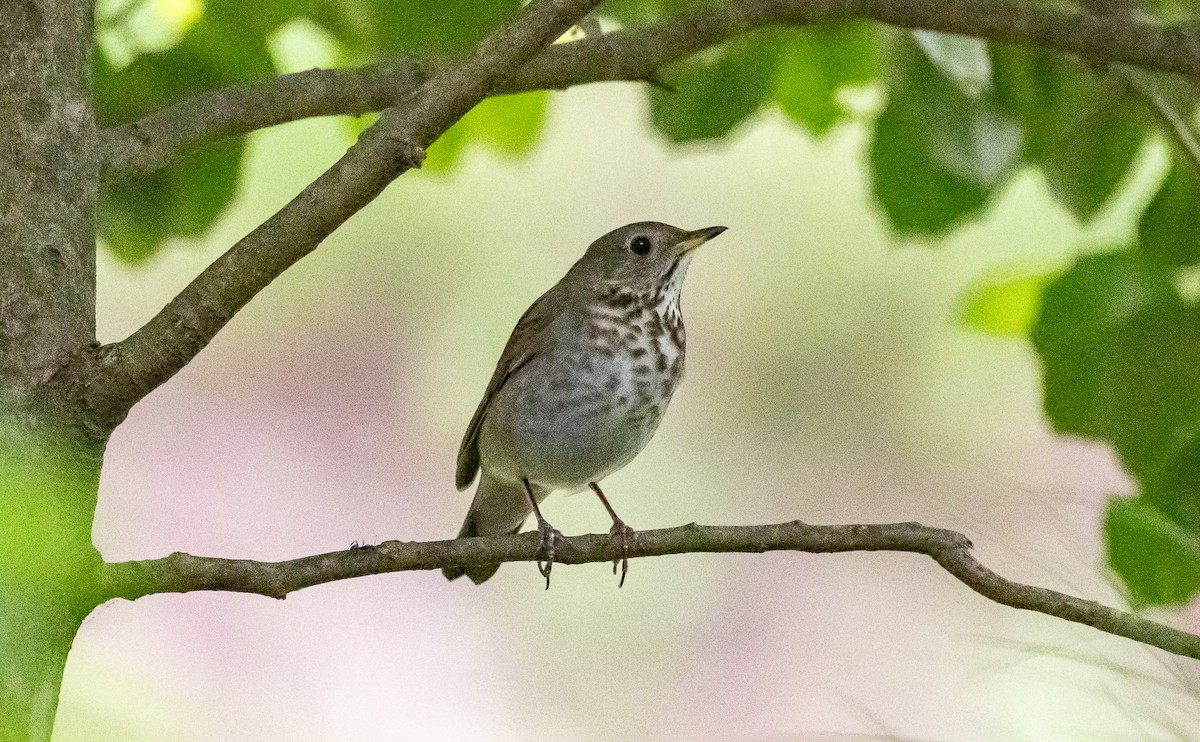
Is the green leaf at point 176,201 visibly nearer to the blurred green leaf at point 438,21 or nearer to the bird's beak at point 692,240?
the blurred green leaf at point 438,21

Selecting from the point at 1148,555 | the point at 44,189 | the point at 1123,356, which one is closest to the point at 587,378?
the point at 1123,356

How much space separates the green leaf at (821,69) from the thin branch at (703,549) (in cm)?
116

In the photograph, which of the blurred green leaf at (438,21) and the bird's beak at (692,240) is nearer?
the blurred green leaf at (438,21)

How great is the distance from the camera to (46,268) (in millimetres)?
1324

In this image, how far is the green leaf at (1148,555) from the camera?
5.07 feet

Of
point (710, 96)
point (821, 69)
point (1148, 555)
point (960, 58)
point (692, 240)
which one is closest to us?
point (1148, 555)

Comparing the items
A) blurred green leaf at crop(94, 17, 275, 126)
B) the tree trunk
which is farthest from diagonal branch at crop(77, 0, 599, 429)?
blurred green leaf at crop(94, 17, 275, 126)

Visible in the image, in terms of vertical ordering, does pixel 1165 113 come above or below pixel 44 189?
below

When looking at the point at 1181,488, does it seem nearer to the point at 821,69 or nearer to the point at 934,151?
the point at 934,151

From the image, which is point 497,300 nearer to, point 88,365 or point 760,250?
point 760,250

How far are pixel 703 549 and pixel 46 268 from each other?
0.73m

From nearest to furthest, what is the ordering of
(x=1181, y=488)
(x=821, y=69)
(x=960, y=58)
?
(x=1181, y=488) < (x=960, y=58) < (x=821, y=69)

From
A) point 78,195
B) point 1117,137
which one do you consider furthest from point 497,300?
point 78,195

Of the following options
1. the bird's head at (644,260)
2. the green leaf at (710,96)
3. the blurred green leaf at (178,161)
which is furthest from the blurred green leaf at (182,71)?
the bird's head at (644,260)
